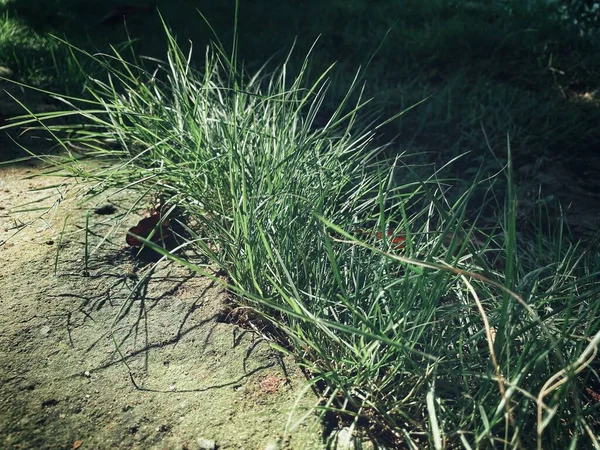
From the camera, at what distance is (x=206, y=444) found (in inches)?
55.4

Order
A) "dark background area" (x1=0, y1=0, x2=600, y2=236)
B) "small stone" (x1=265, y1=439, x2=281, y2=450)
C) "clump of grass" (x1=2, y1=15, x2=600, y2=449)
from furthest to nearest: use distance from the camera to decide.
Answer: "dark background area" (x1=0, y1=0, x2=600, y2=236) → "small stone" (x1=265, y1=439, x2=281, y2=450) → "clump of grass" (x1=2, y1=15, x2=600, y2=449)

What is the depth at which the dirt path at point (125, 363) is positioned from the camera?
4.73 feet

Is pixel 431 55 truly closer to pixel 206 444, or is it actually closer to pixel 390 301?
pixel 390 301

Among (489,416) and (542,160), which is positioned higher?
(489,416)

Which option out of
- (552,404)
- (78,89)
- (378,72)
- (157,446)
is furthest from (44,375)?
(378,72)

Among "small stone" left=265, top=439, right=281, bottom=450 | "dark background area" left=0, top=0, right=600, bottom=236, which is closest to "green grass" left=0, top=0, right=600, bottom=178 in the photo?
"dark background area" left=0, top=0, right=600, bottom=236

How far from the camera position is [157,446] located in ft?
4.63

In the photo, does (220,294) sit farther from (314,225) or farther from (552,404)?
(552,404)

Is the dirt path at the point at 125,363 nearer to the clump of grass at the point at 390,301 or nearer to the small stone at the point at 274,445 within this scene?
the small stone at the point at 274,445

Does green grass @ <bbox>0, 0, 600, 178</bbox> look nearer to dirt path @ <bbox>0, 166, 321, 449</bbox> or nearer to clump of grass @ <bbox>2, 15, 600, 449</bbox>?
clump of grass @ <bbox>2, 15, 600, 449</bbox>

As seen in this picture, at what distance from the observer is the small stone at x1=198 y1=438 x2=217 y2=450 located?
4.60 ft

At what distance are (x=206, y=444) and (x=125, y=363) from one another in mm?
325

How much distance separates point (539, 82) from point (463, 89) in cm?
53

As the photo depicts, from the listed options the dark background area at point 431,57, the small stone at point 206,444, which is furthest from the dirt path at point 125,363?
the dark background area at point 431,57
